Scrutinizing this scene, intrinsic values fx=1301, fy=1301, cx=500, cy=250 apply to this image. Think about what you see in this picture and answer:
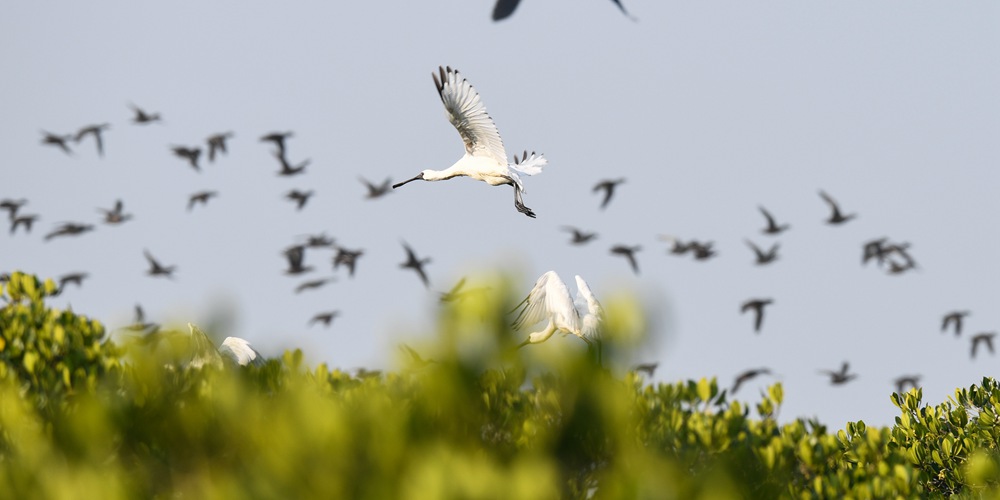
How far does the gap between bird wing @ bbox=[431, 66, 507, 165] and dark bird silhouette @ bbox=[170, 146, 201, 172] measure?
57.7 ft

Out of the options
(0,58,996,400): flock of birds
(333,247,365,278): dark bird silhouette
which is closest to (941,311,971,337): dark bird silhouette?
(0,58,996,400): flock of birds

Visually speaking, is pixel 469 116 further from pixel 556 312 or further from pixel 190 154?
pixel 190 154

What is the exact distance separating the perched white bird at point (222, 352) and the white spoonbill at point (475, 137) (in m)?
5.20

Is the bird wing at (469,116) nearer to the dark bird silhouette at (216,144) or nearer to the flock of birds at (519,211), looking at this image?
the flock of birds at (519,211)

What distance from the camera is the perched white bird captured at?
15.2 metres

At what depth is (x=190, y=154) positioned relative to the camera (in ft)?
121

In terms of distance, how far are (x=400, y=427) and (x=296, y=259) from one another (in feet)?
84.6

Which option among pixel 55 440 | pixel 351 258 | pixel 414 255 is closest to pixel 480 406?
pixel 55 440

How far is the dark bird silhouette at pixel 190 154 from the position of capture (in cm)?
3661

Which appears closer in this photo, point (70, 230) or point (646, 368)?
point (646, 368)

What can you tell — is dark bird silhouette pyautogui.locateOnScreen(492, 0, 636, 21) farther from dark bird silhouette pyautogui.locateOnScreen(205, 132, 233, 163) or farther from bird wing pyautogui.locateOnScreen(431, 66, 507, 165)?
dark bird silhouette pyautogui.locateOnScreen(205, 132, 233, 163)

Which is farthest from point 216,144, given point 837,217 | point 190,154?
point 837,217

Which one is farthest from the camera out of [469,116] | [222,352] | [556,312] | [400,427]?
[469,116]

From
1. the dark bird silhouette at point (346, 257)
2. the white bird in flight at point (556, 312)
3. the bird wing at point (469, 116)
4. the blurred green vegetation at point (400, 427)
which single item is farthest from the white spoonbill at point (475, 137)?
the dark bird silhouette at point (346, 257)
